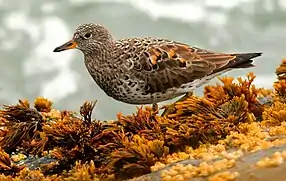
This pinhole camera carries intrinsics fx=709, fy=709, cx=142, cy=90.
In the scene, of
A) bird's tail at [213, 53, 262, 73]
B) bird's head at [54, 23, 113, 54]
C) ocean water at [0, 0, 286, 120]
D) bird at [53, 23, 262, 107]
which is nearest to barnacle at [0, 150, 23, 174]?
bird at [53, 23, 262, 107]

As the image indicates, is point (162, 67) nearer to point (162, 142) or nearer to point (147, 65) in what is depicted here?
point (147, 65)

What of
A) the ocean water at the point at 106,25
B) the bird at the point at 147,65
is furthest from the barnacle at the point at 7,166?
the ocean water at the point at 106,25

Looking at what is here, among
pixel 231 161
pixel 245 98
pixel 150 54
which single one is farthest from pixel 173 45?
pixel 231 161

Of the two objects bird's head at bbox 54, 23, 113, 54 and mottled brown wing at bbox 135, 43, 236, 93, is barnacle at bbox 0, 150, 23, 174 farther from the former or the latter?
bird's head at bbox 54, 23, 113, 54

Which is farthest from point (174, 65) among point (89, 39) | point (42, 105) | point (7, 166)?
point (7, 166)

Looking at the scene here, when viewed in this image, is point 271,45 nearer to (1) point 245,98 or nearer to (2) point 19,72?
(2) point 19,72

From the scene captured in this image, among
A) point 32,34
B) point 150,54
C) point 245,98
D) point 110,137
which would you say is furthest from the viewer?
point 32,34
